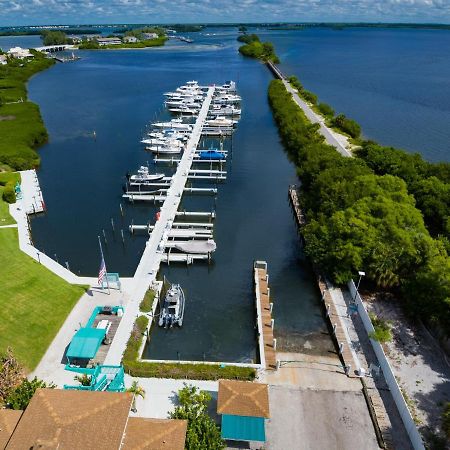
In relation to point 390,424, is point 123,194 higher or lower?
lower

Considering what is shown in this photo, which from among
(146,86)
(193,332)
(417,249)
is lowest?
(146,86)

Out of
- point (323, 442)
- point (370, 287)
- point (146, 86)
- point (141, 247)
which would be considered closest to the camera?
point (323, 442)

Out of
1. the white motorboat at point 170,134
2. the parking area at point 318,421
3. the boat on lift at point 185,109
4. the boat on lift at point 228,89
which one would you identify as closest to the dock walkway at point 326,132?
the boat on lift at point 228,89

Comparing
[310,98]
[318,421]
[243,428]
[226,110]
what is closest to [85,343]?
[243,428]

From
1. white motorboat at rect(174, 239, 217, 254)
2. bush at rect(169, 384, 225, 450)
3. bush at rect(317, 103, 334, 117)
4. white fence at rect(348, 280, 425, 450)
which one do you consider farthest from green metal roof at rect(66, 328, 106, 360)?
bush at rect(317, 103, 334, 117)

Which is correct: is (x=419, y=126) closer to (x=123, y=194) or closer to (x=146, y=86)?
A: (x=123, y=194)

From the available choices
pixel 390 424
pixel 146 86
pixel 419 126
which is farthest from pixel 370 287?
pixel 146 86

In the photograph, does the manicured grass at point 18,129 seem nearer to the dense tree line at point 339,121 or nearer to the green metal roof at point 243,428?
the green metal roof at point 243,428
